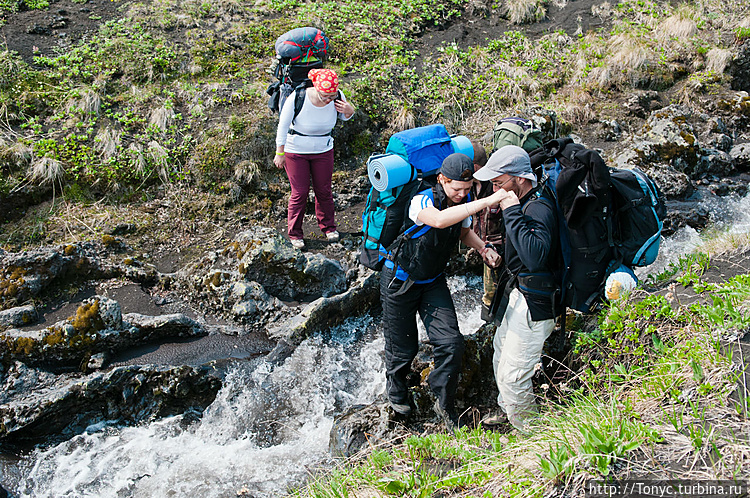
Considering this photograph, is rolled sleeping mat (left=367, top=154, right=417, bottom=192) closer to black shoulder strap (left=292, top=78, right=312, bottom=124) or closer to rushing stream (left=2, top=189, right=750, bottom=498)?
rushing stream (left=2, top=189, right=750, bottom=498)

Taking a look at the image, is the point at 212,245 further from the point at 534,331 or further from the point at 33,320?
the point at 534,331

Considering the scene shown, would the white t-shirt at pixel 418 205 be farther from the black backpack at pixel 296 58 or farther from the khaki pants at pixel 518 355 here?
the black backpack at pixel 296 58

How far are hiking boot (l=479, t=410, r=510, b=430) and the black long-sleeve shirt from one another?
3.77 ft

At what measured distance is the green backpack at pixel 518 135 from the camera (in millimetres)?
4775

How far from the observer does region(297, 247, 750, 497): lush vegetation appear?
9.47 feet

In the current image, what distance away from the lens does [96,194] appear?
8484mm

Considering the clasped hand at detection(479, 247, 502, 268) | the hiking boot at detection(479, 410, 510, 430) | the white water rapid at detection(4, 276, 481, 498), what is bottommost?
the white water rapid at detection(4, 276, 481, 498)

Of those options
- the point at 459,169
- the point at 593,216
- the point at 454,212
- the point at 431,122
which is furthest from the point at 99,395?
the point at 431,122

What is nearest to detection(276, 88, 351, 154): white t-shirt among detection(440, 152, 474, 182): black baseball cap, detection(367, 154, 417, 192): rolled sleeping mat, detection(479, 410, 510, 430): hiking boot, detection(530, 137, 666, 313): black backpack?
detection(367, 154, 417, 192): rolled sleeping mat

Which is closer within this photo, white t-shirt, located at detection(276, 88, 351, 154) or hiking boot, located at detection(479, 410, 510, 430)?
hiking boot, located at detection(479, 410, 510, 430)

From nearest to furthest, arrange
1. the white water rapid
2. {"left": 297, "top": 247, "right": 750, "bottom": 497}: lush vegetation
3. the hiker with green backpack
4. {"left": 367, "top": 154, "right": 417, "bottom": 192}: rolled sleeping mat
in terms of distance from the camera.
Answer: {"left": 297, "top": 247, "right": 750, "bottom": 497}: lush vegetation → {"left": 367, "top": 154, "right": 417, "bottom": 192}: rolled sleeping mat → the white water rapid → the hiker with green backpack

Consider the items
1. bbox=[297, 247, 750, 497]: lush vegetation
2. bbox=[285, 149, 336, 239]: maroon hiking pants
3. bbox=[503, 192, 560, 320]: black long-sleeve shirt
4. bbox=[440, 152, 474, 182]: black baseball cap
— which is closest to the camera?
bbox=[297, 247, 750, 497]: lush vegetation

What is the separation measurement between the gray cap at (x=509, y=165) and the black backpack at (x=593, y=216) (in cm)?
23

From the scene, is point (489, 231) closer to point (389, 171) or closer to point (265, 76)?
point (389, 171)
